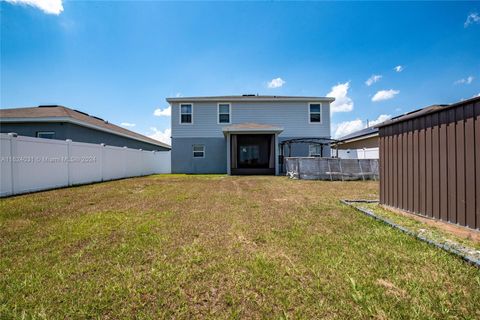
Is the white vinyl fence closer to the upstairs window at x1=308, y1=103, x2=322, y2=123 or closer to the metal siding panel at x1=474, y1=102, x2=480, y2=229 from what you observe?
the metal siding panel at x1=474, y1=102, x2=480, y2=229

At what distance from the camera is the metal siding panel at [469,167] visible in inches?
121

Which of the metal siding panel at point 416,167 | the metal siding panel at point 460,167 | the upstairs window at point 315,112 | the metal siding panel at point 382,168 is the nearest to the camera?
the metal siding panel at point 460,167

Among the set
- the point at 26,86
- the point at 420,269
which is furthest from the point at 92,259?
the point at 26,86

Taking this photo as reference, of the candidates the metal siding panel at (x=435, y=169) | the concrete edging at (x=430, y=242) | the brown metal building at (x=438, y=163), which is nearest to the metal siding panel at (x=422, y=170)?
the brown metal building at (x=438, y=163)

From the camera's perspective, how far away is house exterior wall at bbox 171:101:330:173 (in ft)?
54.0

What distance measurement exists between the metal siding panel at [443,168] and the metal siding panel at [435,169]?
59mm

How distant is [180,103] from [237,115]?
462 centimetres

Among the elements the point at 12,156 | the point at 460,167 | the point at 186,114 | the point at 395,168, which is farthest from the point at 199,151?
the point at 460,167

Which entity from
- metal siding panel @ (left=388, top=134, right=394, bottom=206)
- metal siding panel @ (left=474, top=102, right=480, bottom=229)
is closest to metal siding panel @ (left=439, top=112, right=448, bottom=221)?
metal siding panel @ (left=474, top=102, right=480, bottom=229)

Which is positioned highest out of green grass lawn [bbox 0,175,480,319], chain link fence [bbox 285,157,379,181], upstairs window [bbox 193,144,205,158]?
upstairs window [bbox 193,144,205,158]

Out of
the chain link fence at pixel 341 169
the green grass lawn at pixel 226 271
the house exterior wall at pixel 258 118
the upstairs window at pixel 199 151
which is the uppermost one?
the house exterior wall at pixel 258 118

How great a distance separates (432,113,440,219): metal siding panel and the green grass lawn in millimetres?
990

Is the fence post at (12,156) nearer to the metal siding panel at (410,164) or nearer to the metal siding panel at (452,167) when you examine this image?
the metal siding panel at (410,164)

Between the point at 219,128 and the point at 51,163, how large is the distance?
10715 mm
